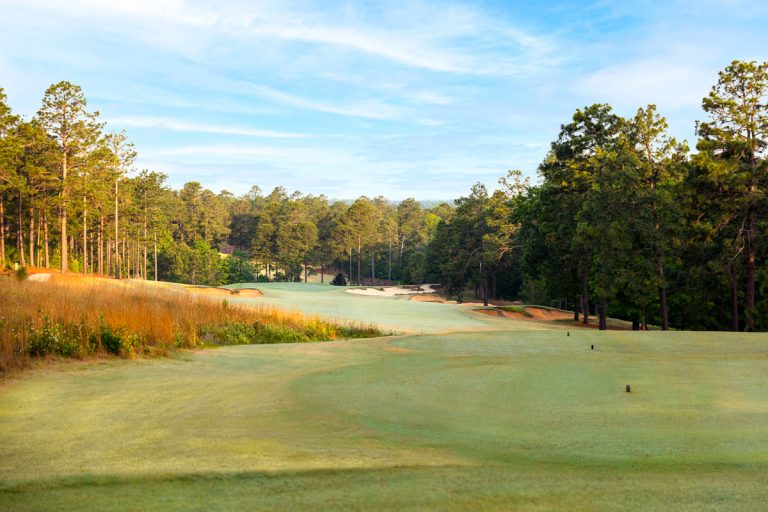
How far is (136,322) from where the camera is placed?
1348 cm

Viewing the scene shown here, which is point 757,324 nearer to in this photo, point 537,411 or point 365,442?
point 537,411

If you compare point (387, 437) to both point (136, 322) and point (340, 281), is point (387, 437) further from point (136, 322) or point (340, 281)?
point (340, 281)

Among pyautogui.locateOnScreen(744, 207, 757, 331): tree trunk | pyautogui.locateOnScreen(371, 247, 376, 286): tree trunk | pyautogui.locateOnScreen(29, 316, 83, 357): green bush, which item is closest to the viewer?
pyautogui.locateOnScreen(29, 316, 83, 357): green bush

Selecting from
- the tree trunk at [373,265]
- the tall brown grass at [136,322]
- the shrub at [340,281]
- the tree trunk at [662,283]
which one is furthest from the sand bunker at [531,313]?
the shrub at [340,281]

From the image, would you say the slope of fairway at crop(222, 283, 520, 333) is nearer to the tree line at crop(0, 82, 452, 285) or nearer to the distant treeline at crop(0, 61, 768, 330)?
the distant treeline at crop(0, 61, 768, 330)

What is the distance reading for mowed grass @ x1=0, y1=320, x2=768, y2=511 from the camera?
4.24 meters

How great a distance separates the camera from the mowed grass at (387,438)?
4.24 m

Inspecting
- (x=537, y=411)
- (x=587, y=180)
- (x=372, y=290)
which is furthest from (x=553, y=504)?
(x=372, y=290)

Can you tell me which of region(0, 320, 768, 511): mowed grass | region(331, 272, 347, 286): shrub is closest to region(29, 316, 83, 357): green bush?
region(0, 320, 768, 511): mowed grass

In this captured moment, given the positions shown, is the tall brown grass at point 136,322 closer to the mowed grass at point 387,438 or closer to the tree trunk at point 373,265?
the mowed grass at point 387,438

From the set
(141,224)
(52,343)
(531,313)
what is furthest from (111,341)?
(141,224)

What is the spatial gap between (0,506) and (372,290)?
67.6 m

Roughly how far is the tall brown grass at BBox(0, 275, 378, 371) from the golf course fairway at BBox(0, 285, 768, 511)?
3.63 feet

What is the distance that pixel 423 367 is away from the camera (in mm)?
11219
